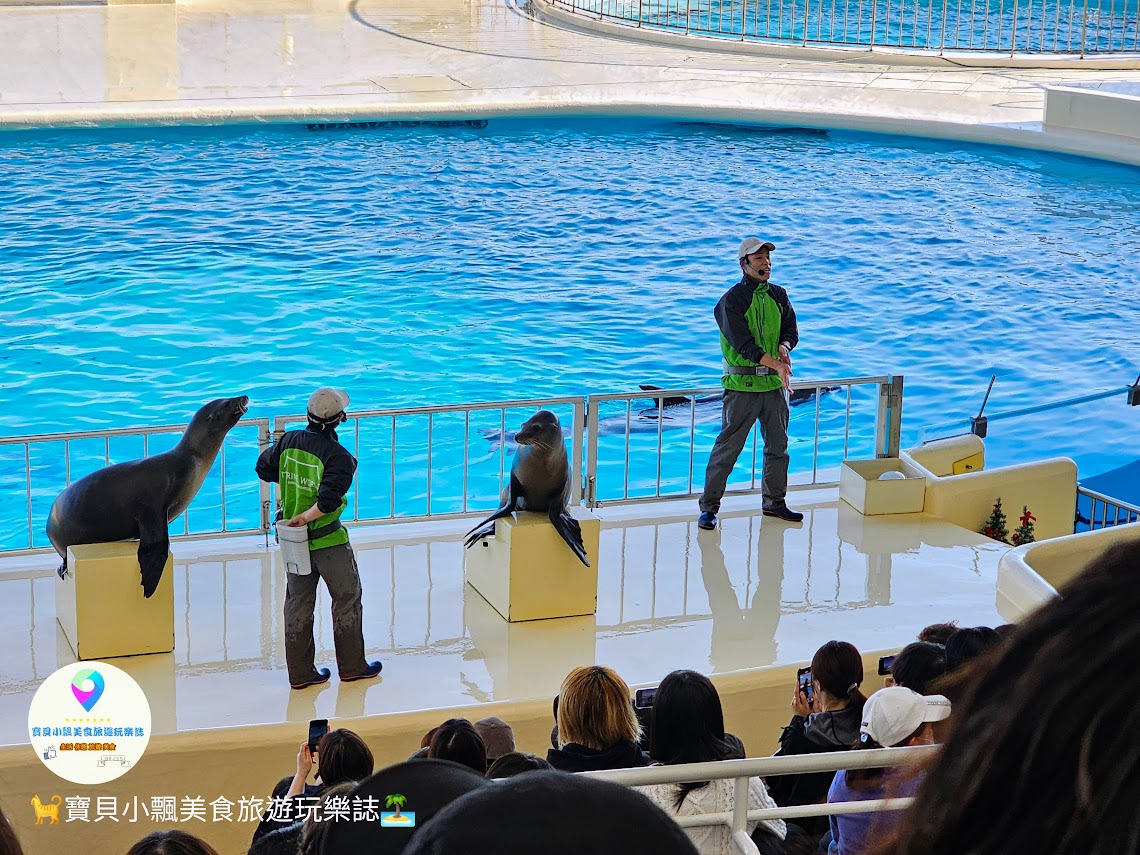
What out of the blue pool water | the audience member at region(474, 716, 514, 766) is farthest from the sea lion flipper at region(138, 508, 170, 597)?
the blue pool water

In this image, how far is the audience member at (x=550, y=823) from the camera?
2.78 ft

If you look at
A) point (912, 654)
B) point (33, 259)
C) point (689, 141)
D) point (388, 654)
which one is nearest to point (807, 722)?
point (912, 654)

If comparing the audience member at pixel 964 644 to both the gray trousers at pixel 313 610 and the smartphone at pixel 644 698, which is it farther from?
the gray trousers at pixel 313 610

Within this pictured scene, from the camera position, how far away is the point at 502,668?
6285mm

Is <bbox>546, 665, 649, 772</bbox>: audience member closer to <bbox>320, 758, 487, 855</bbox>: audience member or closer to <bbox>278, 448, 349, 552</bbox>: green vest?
<bbox>278, 448, 349, 552</bbox>: green vest

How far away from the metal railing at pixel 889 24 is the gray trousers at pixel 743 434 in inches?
636

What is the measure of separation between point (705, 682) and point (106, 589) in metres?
3.07

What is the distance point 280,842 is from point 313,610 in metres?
2.37

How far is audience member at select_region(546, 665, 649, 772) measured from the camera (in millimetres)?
4355

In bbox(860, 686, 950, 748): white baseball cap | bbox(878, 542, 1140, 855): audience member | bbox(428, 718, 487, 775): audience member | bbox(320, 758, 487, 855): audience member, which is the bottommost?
bbox(428, 718, 487, 775): audience member

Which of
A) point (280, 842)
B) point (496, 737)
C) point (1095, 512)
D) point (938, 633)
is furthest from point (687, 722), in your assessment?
point (1095, 512)

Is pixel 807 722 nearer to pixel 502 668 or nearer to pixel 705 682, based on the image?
pixel 705 682

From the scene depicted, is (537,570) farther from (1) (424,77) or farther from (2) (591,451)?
(1) (424,77)

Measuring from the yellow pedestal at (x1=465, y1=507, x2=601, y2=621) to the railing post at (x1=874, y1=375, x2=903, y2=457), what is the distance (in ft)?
7.78
